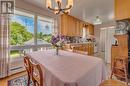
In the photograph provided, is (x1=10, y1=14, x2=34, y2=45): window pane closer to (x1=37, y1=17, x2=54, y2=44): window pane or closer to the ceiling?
(x1=37, y1=17, x2=54, y2=44): window pane

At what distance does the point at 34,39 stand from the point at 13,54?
115cm

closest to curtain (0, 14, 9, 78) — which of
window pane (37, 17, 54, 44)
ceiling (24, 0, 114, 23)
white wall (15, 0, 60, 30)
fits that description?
white wall (15, 0, 60, 30)

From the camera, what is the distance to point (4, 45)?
12.3ft

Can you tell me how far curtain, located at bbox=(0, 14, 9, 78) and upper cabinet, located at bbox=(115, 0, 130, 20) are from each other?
3.33 m

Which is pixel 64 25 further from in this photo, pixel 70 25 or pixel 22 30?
pixel 22 30

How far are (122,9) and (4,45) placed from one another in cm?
362

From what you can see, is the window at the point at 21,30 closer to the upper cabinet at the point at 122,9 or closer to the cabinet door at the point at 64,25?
the cabinet door at the point at 64,25

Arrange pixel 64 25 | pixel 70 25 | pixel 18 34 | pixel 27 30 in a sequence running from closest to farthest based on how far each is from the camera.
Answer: pixel 18 34 < pixel 27 30 < pixel 64 25 < pixel 70 25

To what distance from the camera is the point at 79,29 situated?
810cm

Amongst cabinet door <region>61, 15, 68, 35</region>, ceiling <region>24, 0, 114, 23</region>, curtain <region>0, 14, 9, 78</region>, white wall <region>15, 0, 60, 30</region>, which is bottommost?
curtain <region>0, 14, 9, 78</region>

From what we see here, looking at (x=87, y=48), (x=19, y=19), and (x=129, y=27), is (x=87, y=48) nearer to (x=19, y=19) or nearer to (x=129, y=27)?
(x=129, y=27)

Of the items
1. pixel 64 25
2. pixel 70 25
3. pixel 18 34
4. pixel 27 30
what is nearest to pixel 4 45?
pixel 18 34

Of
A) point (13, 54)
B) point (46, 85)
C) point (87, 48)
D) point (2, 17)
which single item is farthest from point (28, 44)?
point (87, 48)

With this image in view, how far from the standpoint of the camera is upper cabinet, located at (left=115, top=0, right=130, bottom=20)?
12.3 ft
